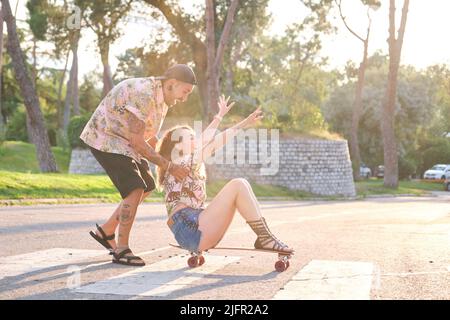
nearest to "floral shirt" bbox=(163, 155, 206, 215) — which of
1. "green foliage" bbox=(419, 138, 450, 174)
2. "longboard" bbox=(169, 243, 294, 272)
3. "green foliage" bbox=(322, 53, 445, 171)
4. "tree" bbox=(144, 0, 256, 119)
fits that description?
"longboard" bbox=(169, 243, 294, 272)

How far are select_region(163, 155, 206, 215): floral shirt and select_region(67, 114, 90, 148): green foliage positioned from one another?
2636cm

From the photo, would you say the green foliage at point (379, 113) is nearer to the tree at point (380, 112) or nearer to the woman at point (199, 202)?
the tree at point (380, 112)

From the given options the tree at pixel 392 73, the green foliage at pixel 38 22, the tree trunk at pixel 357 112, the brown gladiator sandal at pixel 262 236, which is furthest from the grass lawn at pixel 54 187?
the green foliage at pixel 38 22

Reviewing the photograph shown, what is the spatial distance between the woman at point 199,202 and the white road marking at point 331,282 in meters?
0.41

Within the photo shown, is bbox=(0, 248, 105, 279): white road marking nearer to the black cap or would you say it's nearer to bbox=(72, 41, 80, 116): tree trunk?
the black cap

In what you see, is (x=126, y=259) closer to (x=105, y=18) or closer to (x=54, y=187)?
(x=54, y=187)

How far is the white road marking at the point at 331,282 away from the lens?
4898 mm

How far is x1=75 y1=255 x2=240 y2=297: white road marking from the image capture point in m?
5.01

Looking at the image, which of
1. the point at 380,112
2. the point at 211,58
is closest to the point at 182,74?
the point at 211,58

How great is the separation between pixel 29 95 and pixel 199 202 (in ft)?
61.9

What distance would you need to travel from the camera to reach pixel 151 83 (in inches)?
256
